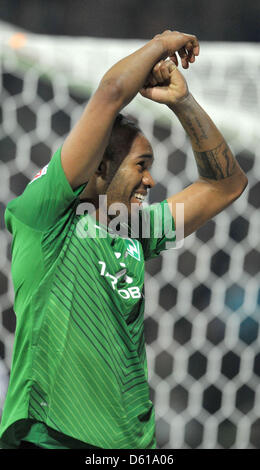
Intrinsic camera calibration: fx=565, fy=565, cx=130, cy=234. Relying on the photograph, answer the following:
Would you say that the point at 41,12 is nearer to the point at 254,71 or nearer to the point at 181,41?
the point at 254,71

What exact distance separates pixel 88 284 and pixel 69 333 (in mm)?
83

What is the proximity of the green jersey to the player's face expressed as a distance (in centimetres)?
6

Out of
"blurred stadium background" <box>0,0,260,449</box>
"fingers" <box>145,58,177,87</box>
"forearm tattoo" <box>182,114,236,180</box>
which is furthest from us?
"blurred stadium background" <box>0,0,260,449</box>

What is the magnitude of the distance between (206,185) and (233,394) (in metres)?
1.11

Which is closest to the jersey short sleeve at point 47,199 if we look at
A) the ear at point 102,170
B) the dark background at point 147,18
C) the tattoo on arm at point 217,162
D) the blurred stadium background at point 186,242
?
the ear at point 102,170

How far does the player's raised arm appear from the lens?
810 millimetres

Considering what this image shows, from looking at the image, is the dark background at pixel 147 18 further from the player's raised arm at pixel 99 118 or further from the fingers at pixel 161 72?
the player's raised arm at pixel 99 118

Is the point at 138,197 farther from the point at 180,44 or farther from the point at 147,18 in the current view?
the point at 147,18

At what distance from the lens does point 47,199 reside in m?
0.84

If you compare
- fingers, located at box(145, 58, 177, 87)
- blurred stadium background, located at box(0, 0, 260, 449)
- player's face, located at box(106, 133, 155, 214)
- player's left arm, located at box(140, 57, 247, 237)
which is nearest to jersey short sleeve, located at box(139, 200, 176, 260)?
player's left arm, located at box(140, 57, 247, 237)

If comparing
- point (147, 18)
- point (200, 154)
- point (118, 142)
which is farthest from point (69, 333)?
point (147, 18)

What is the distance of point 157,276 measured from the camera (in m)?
2.01

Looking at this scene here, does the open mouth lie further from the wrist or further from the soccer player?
the wrist

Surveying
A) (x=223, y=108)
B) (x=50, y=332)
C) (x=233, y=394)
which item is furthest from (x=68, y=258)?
(x=233, y=394)
